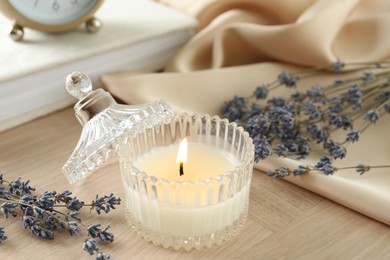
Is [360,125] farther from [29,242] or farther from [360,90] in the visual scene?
[29,242]

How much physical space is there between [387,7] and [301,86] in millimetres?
289

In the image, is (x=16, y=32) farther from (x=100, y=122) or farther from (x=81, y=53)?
(x=100, y=122)

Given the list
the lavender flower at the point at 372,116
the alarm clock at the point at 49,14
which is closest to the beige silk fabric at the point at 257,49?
the lavender flower at the point at 372,116

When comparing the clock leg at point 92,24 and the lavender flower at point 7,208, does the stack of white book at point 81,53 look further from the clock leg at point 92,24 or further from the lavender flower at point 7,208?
the lavender flower at point 7,208

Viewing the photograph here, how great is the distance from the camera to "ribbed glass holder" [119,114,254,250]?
3.03ft

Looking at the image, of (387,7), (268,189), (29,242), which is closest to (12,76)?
(29,242)

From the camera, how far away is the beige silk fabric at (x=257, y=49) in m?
1.34

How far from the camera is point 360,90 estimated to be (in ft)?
4.13

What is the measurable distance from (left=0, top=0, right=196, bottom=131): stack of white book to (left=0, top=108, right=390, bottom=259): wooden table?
0.13 metres

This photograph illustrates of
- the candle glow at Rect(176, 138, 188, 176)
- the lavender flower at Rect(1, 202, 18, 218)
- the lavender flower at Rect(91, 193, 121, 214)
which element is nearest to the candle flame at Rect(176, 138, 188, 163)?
the candle glow at Rect(176, 138, 188, 176)

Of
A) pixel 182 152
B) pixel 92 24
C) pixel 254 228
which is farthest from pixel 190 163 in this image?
pixel 92 24

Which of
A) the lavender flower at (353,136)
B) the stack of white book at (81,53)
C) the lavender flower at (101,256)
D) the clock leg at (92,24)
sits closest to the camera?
the lavender flower at (101,256)

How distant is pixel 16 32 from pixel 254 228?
2.19ft

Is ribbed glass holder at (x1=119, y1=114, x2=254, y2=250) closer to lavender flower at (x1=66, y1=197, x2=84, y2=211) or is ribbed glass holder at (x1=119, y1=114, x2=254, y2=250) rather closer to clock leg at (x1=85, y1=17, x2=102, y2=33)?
lavender flower at (x1=66, y1=197, x2=84, y2=211)
